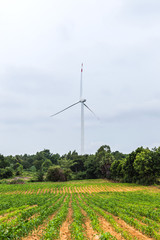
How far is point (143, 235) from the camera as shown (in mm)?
10094

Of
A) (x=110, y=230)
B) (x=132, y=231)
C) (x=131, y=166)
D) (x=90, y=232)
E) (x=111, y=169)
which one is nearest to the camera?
(x=90, y=232)

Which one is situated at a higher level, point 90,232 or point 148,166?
point 148,166

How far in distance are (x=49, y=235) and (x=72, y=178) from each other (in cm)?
7346

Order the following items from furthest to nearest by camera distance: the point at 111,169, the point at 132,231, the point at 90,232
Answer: the point at 111,169 < the point at 132,231 < the point at 90,232

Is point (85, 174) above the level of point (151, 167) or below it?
below

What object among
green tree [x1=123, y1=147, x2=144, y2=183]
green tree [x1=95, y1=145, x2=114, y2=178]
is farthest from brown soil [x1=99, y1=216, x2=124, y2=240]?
green tree [x1=95, y1=145, x2=114, y2=178]

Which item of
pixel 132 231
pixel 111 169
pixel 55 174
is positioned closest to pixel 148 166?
pixel 111 169

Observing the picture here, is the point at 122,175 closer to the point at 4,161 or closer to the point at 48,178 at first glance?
the point at 48,178

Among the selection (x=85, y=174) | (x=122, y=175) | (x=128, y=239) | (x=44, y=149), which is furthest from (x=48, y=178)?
(x=44, y=149)

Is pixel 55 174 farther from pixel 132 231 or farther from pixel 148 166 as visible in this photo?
pixel 132 231

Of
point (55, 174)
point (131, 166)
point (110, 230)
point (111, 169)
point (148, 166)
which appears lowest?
point (55, 174)

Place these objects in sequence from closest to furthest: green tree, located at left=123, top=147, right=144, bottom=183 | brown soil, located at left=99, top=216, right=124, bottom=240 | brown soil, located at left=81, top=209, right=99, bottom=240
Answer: brown soil, located at left=81, top=209, right=99, bottom=240
brown soil, located at left=99, top=216, right=124, bottom=240
green tree, located at left=123, top=147, right=144, bottom=183

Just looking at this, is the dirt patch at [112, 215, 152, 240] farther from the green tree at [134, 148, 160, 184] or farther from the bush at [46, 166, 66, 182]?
the bush at [46, 166, 66, 182]

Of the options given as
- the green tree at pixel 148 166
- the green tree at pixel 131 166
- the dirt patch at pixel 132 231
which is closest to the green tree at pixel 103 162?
the green tree at pixel 131 166
